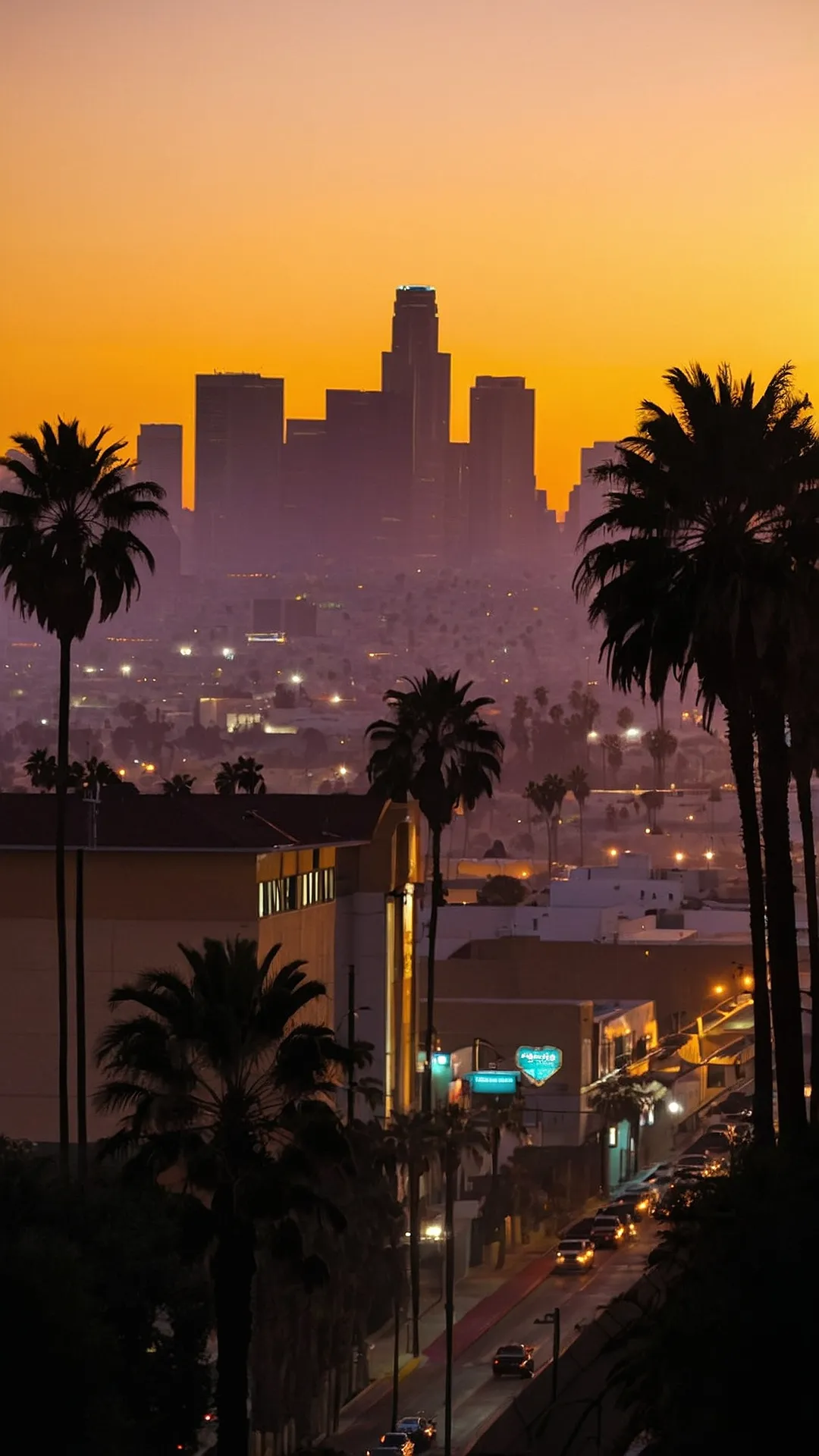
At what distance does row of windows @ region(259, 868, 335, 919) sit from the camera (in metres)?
63.0

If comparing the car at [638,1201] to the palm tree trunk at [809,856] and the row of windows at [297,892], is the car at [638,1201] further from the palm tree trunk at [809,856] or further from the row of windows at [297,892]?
the palm tree trunk at [809,856]

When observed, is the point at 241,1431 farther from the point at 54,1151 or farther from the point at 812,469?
the point at 54,1151

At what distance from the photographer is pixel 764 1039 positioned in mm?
37438

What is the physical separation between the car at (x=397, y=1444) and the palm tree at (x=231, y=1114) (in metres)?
14.7

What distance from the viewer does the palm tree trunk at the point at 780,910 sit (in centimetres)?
3334

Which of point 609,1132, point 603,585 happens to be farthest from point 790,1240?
point 609,1132

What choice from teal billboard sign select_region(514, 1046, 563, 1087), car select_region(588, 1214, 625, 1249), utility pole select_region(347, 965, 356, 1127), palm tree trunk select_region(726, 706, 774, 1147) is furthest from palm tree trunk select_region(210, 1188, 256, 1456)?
teal billboard sign select_region(514, 1046, 563, 1087)

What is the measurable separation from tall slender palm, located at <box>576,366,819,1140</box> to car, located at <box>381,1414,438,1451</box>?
16.6 m

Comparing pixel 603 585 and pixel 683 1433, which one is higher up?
pixel 603 585

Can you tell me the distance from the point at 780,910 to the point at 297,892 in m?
33.3

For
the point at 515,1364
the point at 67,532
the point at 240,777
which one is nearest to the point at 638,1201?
the point at 515,1364

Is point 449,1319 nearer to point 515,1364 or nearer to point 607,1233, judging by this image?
point 515,1364

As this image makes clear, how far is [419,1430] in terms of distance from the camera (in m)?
48.3

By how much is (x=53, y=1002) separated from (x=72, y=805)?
16.4 feet
